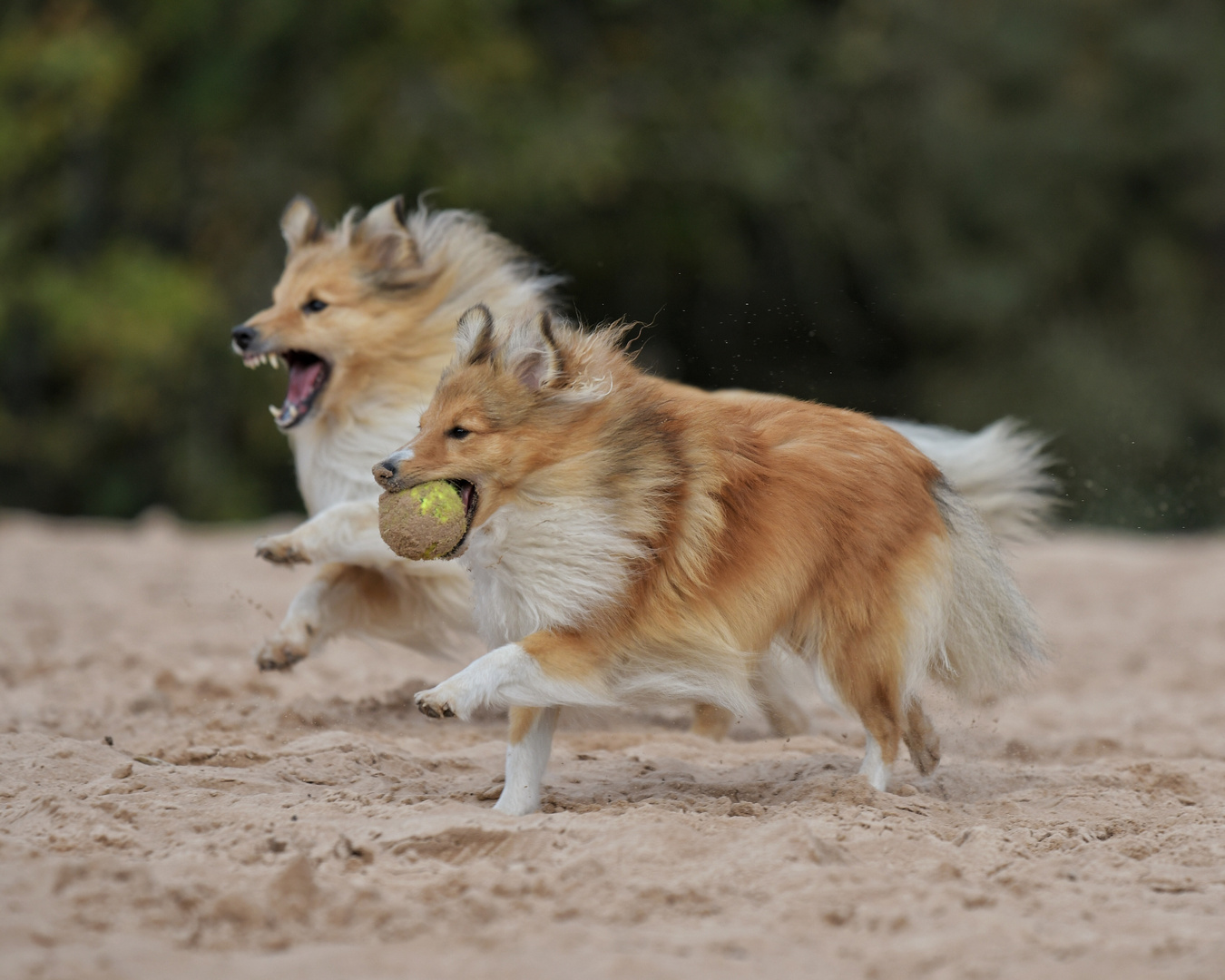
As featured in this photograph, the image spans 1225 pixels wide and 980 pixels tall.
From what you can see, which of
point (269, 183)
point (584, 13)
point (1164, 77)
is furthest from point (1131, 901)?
point (1164, 77)

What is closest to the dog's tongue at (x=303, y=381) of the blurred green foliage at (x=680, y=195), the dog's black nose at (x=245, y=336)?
the dog's black nose at (x=245, y=336)

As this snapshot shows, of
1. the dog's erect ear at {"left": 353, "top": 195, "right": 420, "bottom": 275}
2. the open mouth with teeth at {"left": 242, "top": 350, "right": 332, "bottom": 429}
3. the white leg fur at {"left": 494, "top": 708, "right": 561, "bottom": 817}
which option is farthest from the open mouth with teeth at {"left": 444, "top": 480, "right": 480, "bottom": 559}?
the dog's erect ear at {"left": 353, "top": 195, "right": 420, "bottom": 275}

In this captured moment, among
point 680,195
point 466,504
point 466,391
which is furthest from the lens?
point 680,195

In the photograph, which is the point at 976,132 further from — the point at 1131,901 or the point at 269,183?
the point at 1131,901

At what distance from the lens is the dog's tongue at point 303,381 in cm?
637

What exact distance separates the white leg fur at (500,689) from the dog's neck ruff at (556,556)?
0.19 meters

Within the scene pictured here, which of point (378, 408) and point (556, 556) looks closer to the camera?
point (556, 556)

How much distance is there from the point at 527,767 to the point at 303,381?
8.30 feet

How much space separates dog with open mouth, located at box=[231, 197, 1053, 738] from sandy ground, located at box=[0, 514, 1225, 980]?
18.6 inches

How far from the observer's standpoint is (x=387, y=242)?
21.6 ft

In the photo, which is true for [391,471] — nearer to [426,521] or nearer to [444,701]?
[426,521]

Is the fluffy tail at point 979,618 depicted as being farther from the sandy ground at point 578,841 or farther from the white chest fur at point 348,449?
the white chest fur at point 348,449

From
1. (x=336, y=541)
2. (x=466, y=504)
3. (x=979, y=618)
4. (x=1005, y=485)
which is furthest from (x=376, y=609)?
(x=1005, y=485)

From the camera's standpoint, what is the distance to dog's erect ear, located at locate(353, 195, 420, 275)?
6.55 metres
